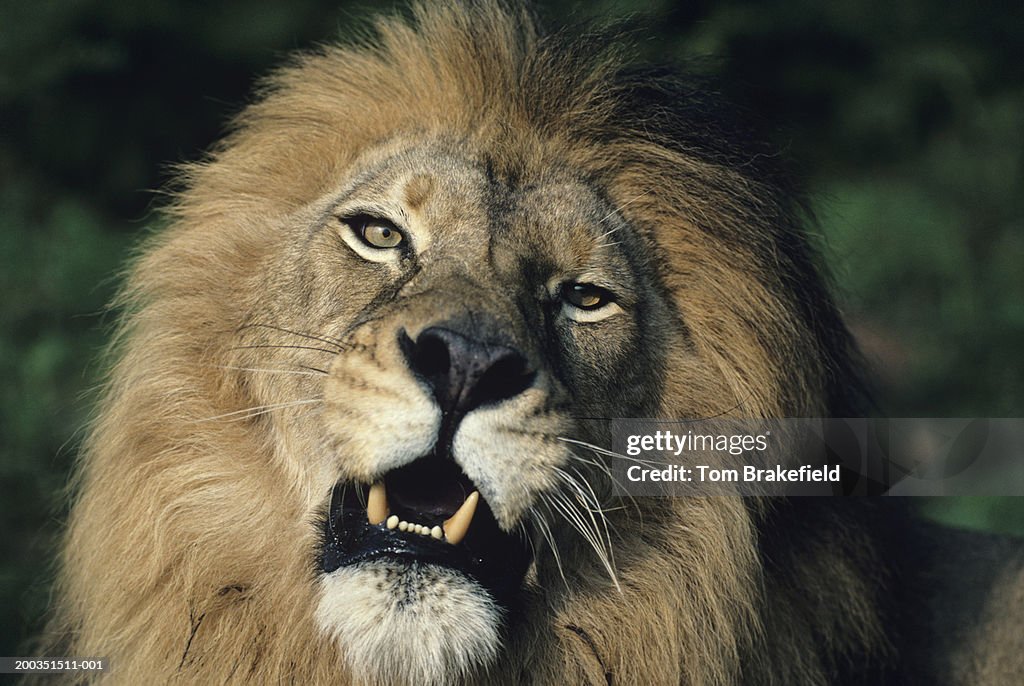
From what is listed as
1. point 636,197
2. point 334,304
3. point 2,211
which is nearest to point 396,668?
point 334,304

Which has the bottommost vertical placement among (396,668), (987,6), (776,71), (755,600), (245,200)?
(396,668)

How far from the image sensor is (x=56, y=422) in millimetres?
4449

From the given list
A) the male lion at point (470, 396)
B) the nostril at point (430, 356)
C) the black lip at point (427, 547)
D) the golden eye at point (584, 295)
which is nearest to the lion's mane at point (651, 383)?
the male lion at point (470, 396)

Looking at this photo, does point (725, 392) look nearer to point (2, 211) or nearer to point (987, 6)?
point (2, 211)

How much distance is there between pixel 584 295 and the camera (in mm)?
2758

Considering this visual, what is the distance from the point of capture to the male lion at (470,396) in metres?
2.35

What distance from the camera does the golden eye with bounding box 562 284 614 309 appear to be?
2.74 metres

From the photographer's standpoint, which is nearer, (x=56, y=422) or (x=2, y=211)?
(x=56, y=422)

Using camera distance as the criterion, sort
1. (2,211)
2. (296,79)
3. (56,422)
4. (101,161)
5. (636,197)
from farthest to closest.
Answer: (101,161)
(2,211)
(56,422)
(296,79)
(636,197)

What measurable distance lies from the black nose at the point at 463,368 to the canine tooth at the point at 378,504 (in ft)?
0.77

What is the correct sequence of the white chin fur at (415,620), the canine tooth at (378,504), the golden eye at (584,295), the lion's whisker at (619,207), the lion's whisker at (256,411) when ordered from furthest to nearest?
the lion's whisker at (619,207) < the golden eye at (584,295) < the lion's whisker at (256,411) < the canine tooth at (378,504) < the white chin fur at (415,620)

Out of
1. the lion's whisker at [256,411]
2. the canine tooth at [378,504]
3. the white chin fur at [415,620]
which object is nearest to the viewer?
the white chin fur at [415,620]

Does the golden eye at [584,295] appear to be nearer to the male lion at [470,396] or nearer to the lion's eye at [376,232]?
the male lion at [470,396]

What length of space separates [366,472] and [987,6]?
18.6ft
